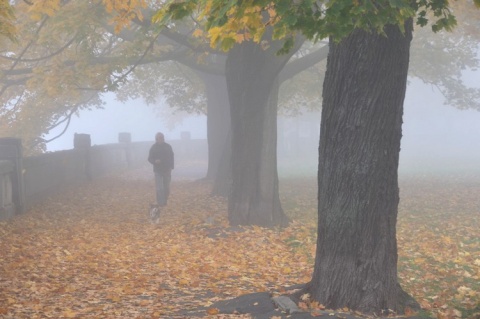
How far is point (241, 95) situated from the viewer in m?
13.8

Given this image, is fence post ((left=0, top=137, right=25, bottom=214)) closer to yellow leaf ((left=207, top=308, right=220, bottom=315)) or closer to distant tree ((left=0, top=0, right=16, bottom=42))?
distant tree ((left=0, top=0, right=16, bottom=42))

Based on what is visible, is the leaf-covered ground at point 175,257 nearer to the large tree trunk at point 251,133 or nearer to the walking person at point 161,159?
the large tree trunk at point 251,133

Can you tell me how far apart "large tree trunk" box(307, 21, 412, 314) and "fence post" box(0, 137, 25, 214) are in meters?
9.55

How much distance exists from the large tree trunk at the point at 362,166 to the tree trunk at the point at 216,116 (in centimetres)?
1636

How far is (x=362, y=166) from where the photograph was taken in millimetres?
6680

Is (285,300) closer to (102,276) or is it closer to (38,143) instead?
(102,276)

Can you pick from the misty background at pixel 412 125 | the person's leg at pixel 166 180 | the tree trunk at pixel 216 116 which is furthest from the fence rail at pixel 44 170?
the misty background at pixel 412 125

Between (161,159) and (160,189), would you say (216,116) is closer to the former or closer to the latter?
(160,189)

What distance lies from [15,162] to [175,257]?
546 cm

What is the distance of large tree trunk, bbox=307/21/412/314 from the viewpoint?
6.64 metres

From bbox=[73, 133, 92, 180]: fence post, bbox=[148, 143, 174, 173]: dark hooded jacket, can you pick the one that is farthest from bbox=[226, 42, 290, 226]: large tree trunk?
bbox=[73, 133, 92, 180]: fence post

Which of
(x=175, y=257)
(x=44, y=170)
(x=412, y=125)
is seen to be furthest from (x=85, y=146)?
(x=412, y=125)

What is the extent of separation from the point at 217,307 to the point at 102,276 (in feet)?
8.84

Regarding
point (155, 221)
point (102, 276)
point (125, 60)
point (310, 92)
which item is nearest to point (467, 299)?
point (102, 276)
